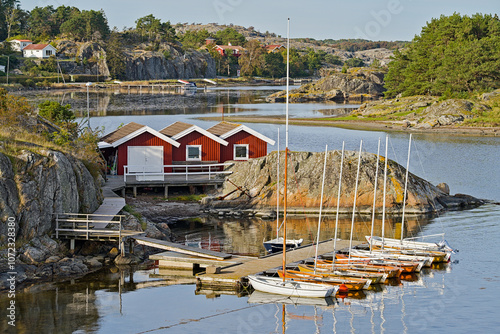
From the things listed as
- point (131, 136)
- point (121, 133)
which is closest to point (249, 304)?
point (131, 136)

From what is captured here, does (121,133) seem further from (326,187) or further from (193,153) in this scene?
(326,187)

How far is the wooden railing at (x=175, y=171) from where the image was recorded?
4103cm

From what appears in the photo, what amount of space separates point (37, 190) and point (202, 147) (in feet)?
54.6

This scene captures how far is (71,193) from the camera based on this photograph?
2947cm

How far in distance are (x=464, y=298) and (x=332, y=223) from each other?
1299 centimetres

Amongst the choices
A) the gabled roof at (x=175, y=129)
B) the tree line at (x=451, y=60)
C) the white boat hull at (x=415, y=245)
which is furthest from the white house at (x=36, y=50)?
the white boat hull at (x=415, y=245)

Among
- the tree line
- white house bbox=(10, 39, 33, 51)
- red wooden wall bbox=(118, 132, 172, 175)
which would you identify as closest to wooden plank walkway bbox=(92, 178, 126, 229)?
red wooden wall bbox=(118, 132, 172, 175)

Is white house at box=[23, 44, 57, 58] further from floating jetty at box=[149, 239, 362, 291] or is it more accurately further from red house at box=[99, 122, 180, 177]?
floating jetty at box=[149, 239, 362, 291]

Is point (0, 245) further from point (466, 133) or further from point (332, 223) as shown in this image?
point (466, 133)

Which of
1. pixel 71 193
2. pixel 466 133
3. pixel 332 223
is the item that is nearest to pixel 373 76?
pixel 466 133

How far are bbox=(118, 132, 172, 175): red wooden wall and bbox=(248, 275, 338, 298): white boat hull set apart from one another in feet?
63.5

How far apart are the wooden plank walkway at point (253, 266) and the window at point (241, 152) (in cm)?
1434

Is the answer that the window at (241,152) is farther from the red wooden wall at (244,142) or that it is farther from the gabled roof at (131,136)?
the gabled roof at (131,136)

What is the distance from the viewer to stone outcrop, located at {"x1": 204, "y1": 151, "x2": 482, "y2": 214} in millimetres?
39188
